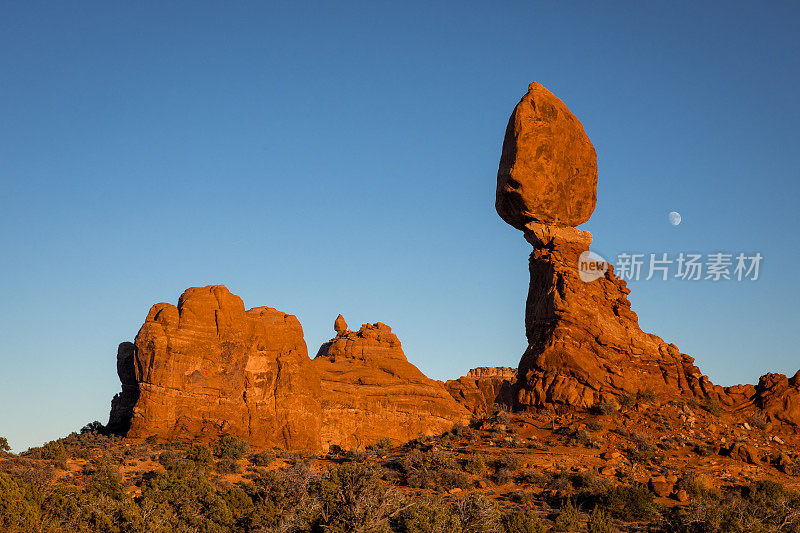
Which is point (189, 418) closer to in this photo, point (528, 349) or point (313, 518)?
point (313, 518)

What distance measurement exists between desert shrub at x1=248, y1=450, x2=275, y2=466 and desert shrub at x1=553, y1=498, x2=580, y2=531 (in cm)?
1291

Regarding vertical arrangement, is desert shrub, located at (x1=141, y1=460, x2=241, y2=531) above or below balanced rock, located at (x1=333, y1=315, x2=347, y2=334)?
below

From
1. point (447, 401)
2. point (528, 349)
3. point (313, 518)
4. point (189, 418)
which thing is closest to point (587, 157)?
point (528, 349)

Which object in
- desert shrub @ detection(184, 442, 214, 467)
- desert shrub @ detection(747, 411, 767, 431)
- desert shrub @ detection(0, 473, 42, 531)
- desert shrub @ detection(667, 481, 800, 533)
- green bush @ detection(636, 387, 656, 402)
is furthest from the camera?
green bush @ detection(636, 387, 656, 402)

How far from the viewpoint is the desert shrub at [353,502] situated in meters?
29.3

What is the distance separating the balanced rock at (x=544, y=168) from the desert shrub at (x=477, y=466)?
1654 centimetres

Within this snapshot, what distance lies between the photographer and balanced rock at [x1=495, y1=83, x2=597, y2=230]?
5088 centimetres

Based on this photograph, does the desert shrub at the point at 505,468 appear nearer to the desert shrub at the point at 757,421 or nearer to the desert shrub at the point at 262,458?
the desert shrub at the point at 262,458

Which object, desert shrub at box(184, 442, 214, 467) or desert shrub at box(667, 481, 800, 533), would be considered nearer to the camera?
desert shrub at box(667, 481, 800, 533)

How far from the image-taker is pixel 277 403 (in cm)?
4338

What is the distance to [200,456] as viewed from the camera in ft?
125

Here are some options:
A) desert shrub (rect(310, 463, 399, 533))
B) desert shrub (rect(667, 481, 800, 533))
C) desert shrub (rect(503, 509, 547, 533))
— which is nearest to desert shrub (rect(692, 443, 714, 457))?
desert shrub (rect(667, 481, 800, 533))

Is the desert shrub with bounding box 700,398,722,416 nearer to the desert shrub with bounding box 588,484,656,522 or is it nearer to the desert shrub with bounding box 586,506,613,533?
the desert shrub with bounding box 588,484,656,522

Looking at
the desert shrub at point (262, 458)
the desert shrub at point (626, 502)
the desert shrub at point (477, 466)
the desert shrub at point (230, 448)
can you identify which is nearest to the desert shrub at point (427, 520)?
the desert shrub at point (626, 502)
